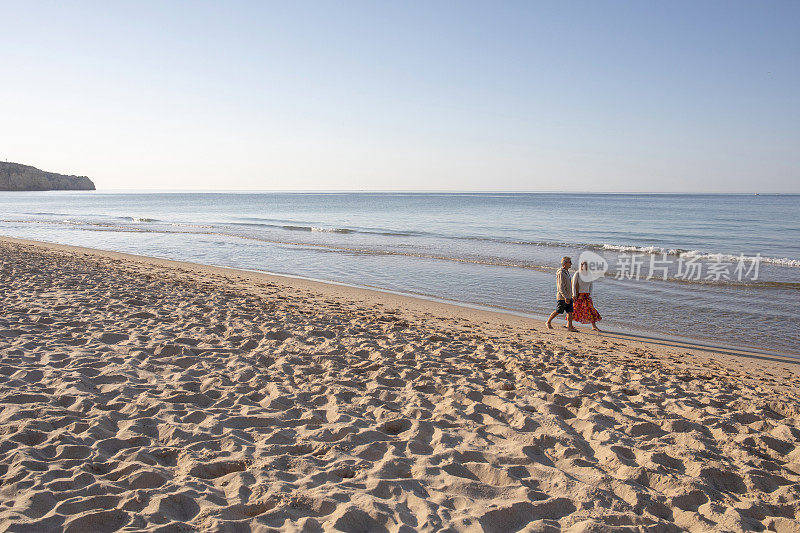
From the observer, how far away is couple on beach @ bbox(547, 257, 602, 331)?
9.16m

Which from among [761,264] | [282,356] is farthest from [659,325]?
[761,264]

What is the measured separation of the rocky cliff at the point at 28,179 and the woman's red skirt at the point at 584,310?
157m

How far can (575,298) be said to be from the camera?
30.3 feet

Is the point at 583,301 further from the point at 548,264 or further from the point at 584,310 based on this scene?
the point at 548,264

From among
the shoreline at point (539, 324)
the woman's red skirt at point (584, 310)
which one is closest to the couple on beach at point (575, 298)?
the woman's red skirt at point (584, 310)

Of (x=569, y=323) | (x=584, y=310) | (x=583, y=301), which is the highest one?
(x=583, y=301)

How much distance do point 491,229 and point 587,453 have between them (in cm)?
3070

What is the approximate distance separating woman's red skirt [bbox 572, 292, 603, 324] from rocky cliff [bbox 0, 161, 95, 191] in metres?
157

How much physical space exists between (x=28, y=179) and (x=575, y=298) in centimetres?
16479

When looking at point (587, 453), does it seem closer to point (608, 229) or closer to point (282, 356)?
point (282, 356)

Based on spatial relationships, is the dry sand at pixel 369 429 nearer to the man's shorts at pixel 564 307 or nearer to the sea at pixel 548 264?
the man's shorts at pixel 564 307

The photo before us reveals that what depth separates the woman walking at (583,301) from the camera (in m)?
9.15

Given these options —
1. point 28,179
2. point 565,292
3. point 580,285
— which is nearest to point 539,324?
point 565,292

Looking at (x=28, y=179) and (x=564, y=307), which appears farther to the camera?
(x=28, y=179)
